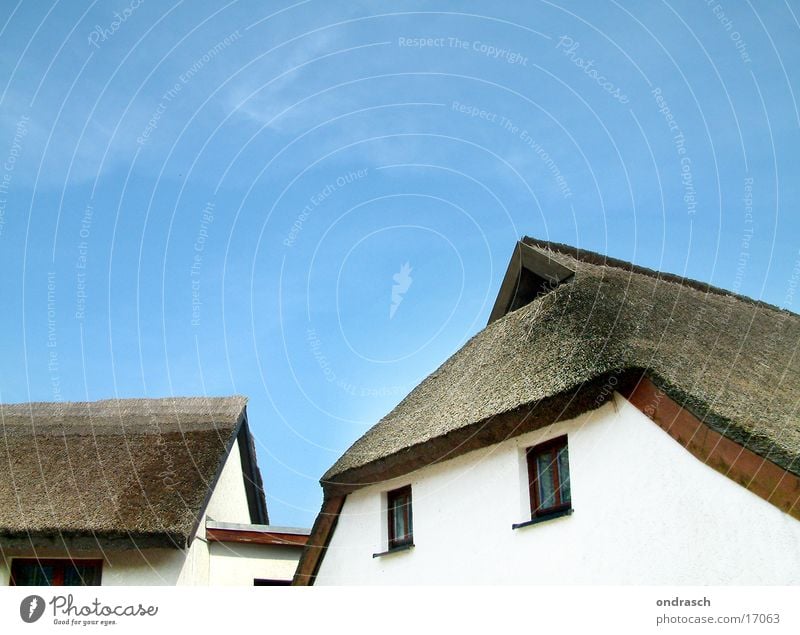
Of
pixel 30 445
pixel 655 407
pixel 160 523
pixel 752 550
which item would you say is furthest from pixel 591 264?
pixel 30 445

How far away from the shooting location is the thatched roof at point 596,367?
9219mm

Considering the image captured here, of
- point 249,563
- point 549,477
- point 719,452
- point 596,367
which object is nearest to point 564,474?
point 549,477

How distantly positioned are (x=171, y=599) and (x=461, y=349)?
8091 mm

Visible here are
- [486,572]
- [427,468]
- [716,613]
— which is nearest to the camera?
[716,613]

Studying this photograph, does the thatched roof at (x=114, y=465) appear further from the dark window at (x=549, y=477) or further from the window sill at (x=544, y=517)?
the dark window at (x=549, y=477)

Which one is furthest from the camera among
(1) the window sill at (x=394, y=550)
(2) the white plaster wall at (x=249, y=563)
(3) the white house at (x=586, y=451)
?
(2) the white plaster wall at (x=249, y=563)

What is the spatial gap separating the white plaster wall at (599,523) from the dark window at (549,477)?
14 centimetres

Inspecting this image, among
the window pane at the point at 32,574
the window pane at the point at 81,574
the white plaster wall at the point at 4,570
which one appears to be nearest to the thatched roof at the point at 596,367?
the window pane at the point at 81,574

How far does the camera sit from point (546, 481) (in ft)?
35.4

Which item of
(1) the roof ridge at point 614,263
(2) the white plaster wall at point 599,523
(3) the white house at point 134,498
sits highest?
(1) the roof ridge at point 614,263

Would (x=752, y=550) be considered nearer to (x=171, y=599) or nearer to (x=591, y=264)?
(x=171, y=599)

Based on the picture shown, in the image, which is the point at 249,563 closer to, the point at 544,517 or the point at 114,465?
the point at 114,465

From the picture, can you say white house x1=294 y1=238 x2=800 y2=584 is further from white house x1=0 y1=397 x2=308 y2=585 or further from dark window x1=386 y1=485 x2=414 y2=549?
white house x1=0 y1=397 x2=308 y2=585

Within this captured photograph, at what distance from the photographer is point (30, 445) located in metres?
16.6
